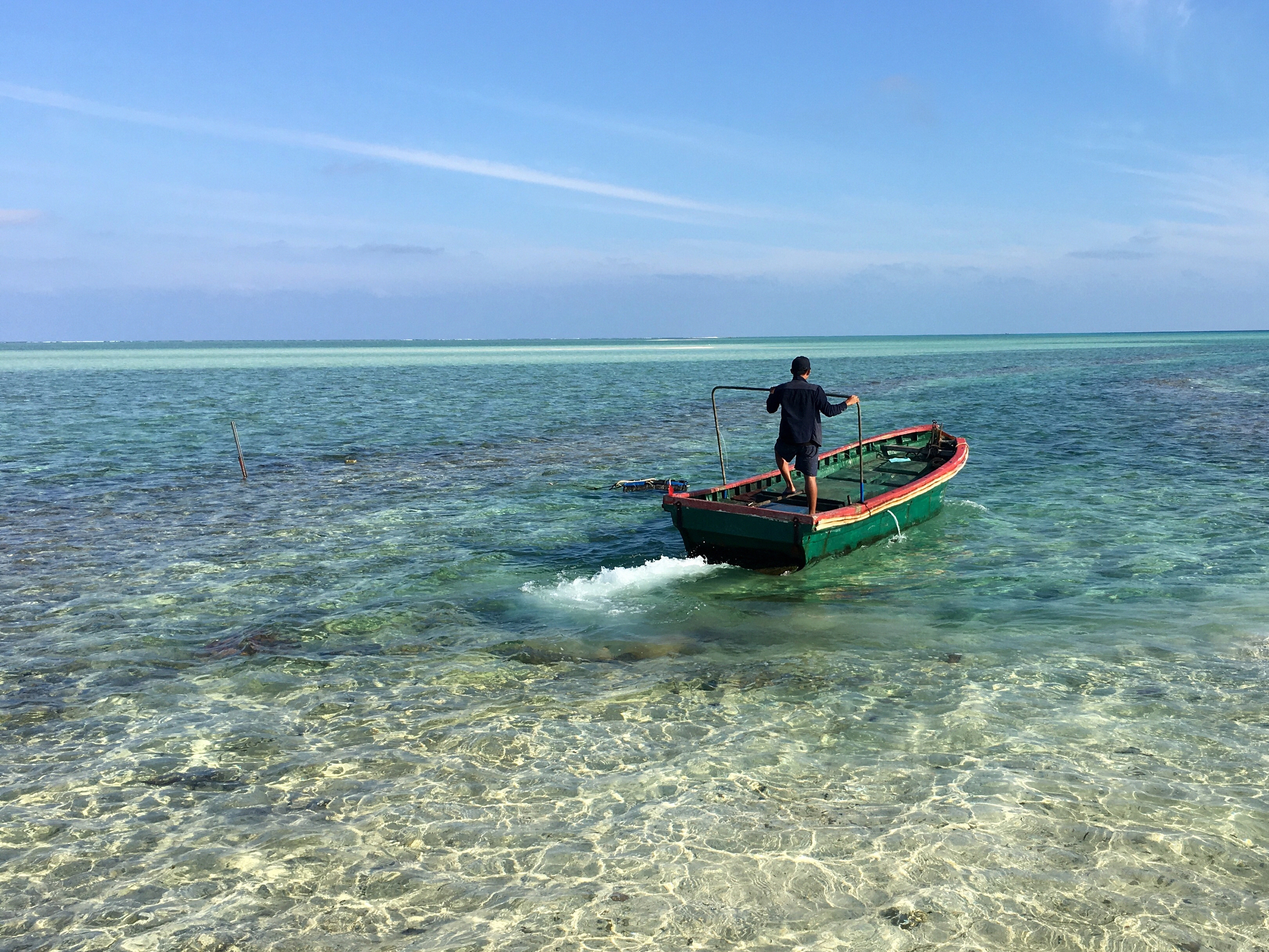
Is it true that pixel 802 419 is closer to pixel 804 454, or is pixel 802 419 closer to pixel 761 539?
pixel 804 454

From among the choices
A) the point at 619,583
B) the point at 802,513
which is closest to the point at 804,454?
the point at 802,513

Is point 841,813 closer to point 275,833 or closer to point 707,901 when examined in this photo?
point 707,901

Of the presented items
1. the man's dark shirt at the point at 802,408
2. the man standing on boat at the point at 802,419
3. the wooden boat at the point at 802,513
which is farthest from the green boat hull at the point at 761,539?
the man's dark shirt at the point at 802,408

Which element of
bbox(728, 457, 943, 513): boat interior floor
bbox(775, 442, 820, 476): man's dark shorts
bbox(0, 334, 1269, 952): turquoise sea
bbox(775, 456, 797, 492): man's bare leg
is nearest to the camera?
bbox(0, 334, 1269, 952): turquoise sea

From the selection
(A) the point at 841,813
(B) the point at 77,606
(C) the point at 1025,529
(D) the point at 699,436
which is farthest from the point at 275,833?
(D) the point at 699,436

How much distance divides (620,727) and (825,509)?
7.51 m

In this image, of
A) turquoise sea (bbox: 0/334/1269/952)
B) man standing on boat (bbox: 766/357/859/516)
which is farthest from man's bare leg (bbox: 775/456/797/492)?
turquoise sea (bbox: 0/334/1269/952)

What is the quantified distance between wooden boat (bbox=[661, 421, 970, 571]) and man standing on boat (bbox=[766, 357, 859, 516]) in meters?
0.45

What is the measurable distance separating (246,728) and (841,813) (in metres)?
5.15

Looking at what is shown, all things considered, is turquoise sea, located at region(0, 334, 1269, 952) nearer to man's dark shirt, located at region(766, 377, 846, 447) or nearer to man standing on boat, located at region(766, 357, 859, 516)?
man standing on boat, located at region(766, 357, 859, 516)

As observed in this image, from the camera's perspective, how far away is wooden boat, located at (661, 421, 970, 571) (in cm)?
1204

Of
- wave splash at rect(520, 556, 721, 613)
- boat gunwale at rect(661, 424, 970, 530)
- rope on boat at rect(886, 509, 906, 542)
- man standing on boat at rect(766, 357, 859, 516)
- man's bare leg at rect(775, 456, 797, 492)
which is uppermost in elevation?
man standing on boat at rect(766, 357, 859, 516)

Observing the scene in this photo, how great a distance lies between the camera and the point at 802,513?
40.1 feet

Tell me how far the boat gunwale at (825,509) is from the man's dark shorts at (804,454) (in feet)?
2.18
